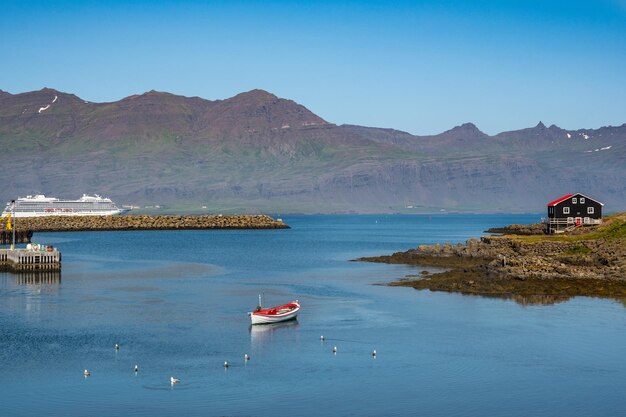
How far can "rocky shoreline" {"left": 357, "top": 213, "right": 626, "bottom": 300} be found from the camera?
56.3 meters

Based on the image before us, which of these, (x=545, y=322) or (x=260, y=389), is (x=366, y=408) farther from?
(x=545, y=322)

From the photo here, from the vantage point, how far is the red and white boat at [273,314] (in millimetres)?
45344

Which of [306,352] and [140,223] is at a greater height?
[140,223]

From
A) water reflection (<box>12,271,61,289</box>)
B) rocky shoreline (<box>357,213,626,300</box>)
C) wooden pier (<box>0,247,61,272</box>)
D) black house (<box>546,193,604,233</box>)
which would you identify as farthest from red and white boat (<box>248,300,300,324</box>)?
black house (<box>546,193,604,233</box>)

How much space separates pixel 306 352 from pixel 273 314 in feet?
23.6

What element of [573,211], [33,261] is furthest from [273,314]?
[573,211]

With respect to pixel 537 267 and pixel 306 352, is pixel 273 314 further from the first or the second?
pixel 537 267

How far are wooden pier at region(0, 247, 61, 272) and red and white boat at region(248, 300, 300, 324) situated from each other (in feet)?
111

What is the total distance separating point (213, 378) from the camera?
3350cm

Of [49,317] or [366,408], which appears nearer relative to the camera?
[366,408]

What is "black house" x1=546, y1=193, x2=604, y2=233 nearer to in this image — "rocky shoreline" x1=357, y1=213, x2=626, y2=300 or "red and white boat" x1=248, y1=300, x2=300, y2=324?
"rocky shoreline" x1=357, y1=213, x2=626, y2=300

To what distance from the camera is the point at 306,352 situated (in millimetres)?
38844

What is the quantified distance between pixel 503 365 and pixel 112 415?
16.2 m

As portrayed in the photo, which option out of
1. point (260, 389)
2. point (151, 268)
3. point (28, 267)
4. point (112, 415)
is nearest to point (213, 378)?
point (260, 389)
